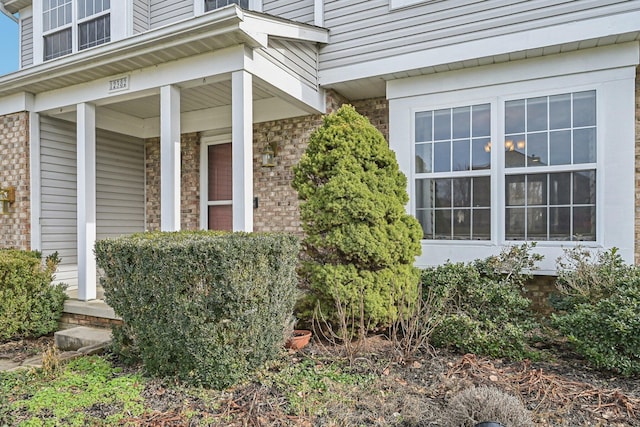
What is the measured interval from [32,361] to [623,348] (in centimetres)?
589

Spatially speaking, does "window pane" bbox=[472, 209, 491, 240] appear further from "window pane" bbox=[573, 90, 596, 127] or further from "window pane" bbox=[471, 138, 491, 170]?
"window pane" bbox=[573, 90, 596, 127]

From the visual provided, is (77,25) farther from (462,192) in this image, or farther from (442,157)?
(462,192)

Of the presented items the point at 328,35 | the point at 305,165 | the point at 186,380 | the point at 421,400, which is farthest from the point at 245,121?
the point at 421,400

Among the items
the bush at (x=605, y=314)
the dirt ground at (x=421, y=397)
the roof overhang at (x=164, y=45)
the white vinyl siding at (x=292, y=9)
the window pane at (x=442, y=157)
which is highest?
the white vinyl siding at (x=292, y=9)

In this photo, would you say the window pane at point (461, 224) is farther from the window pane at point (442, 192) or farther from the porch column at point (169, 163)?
the porch column at point (169, 163)

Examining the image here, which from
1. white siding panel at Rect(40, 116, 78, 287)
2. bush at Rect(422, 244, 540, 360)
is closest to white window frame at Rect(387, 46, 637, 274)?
bush at Rect(422, 244, 540, 360)

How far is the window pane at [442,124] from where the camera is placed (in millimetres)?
5406

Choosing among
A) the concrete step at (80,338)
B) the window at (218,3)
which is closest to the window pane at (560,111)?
the window at (218,3)

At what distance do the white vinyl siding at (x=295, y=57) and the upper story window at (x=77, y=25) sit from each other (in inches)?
152

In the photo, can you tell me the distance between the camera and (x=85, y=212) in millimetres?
5523

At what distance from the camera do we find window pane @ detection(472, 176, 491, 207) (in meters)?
5.19

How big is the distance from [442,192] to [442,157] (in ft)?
1.57

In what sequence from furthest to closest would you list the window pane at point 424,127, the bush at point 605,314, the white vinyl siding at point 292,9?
the white vinyl siding at point 292,9, the window pane at point 424,127, the bush at point 605,314

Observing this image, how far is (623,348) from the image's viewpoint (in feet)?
11.0
